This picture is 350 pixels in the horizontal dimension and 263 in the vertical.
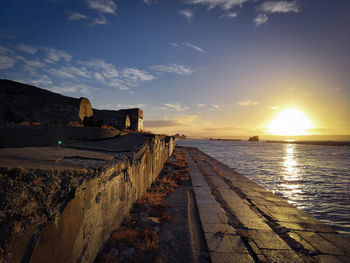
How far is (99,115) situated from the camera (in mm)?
11031

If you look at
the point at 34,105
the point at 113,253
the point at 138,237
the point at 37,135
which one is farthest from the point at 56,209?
the point at 34,105

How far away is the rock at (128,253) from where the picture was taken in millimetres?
2740

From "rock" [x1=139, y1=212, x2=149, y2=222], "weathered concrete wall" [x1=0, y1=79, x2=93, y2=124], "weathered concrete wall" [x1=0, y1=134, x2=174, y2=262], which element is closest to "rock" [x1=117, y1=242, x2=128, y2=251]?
"weathered concrete wall" [x1=0, y1=134, x2=174, y2=262]

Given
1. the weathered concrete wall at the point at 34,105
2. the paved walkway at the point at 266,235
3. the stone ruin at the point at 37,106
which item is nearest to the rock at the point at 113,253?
the paved walkway at the point at 266,235

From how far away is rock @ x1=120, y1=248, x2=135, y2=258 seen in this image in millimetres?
2740

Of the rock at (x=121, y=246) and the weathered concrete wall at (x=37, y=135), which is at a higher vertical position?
the weathered concrete wall at (x=37, y=135)

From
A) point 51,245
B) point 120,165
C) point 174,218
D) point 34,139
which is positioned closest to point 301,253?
point 174,218

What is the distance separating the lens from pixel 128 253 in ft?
9.14

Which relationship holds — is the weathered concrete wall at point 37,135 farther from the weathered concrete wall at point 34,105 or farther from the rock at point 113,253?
the rock at point 113,253

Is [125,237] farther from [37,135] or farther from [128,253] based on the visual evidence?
[37,135]

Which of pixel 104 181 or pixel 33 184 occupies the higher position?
pixel 33 184

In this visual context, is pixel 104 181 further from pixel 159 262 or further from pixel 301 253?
pixel 301 253

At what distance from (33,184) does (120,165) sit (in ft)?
5.49

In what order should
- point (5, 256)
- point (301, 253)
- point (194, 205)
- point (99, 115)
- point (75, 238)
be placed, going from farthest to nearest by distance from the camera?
point (99, 115)
point (194, 205)
point (301, 253)
point (75, 238)
point (5, 256)
